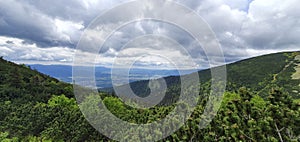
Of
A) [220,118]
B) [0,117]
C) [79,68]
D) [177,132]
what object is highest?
[79,68]

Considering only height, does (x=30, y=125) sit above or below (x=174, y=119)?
below

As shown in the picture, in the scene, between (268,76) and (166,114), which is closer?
(166,114)

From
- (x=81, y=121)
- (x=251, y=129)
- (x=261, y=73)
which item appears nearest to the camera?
(x=251, y=129)

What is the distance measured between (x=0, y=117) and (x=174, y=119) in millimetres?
50198

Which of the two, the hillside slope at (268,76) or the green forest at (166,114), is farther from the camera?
the hillside slope at (268,76)

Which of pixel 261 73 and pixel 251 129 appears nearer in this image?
pixel 251 129

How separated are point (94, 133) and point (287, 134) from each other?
27246 millimetres

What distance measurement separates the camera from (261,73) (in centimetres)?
17888

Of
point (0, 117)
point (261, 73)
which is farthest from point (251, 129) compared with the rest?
point (261, 73)

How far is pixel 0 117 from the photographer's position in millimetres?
53125

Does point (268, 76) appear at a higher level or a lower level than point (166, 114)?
higher

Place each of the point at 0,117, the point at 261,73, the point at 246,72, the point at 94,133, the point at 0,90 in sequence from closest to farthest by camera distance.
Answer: the point at 94,133
the point at 0,117
the point at 0,90
the point at 261,73
the point at 246,72

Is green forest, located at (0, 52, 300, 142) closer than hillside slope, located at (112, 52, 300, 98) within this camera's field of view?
Yes

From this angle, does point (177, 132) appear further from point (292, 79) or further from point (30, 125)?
point (292, 79)
